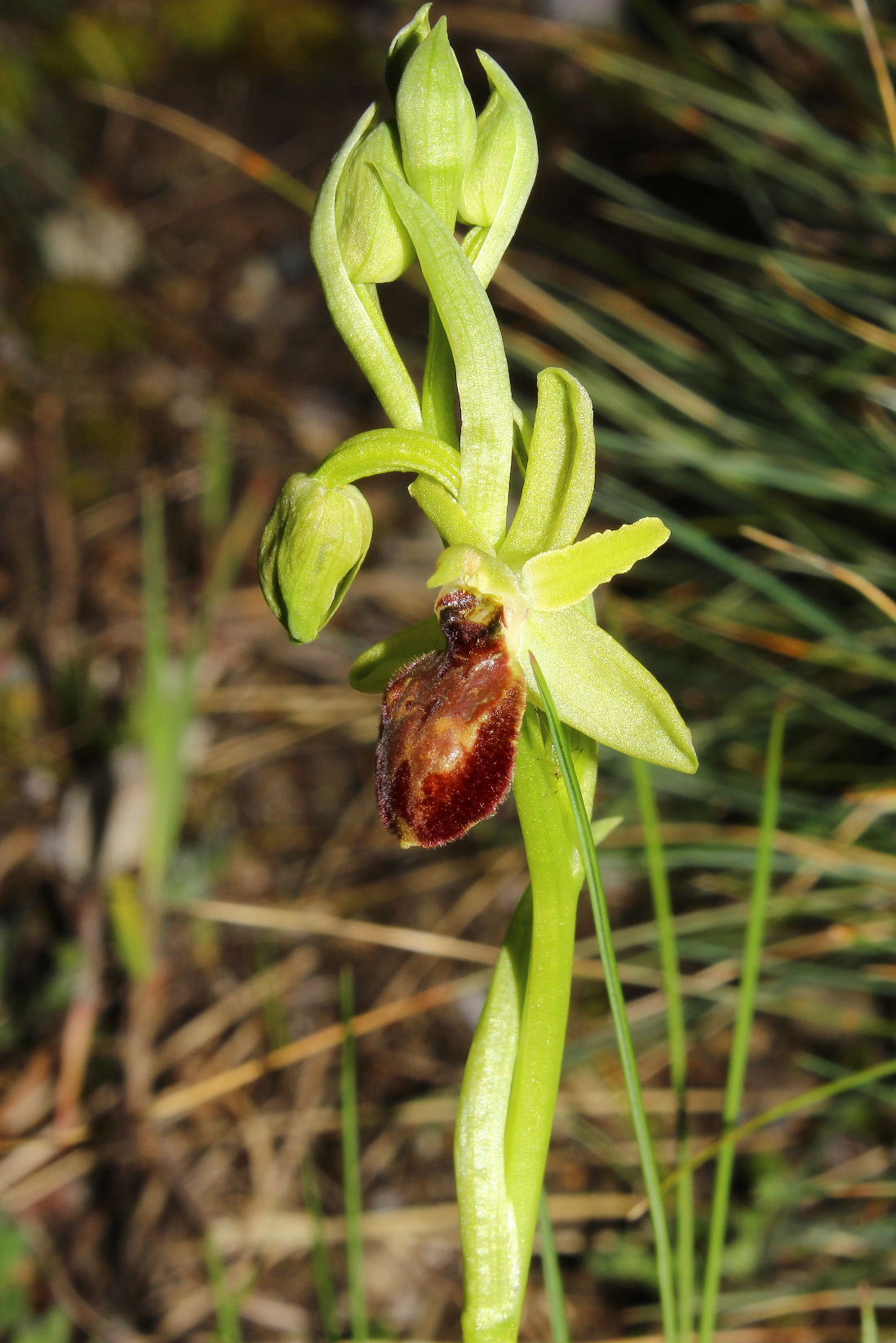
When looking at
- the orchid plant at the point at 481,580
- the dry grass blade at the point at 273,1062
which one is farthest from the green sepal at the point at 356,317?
the dry grass blade at the point at 273,1062

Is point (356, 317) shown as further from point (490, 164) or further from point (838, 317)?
point (838, 317)

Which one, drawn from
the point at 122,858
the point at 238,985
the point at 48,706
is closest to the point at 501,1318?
the point at 238,985

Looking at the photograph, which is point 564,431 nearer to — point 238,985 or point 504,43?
point 238,985

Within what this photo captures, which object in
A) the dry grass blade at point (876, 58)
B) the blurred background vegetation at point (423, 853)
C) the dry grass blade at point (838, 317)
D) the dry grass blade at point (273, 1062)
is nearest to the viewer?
the dry grass blade at point (876, 58)

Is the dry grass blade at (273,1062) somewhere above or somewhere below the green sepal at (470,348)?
below

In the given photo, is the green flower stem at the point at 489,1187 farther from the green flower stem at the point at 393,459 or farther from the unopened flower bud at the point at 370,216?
the unopened flower bud at the point at 370,216

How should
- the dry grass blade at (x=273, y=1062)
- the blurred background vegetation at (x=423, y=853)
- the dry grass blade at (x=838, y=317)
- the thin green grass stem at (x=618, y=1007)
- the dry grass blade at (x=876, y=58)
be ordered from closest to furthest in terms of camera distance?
the thin green grass stem at (x=618, y=1007) → the dry grass blade at (x=876, y=58) → the dry grass blade at (x=838, y=317) → the blurred background vegetation at (x=423, y=853) → the dry grass blade at (x=273, y=1062)

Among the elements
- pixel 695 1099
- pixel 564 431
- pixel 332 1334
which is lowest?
pixel 695 1099
